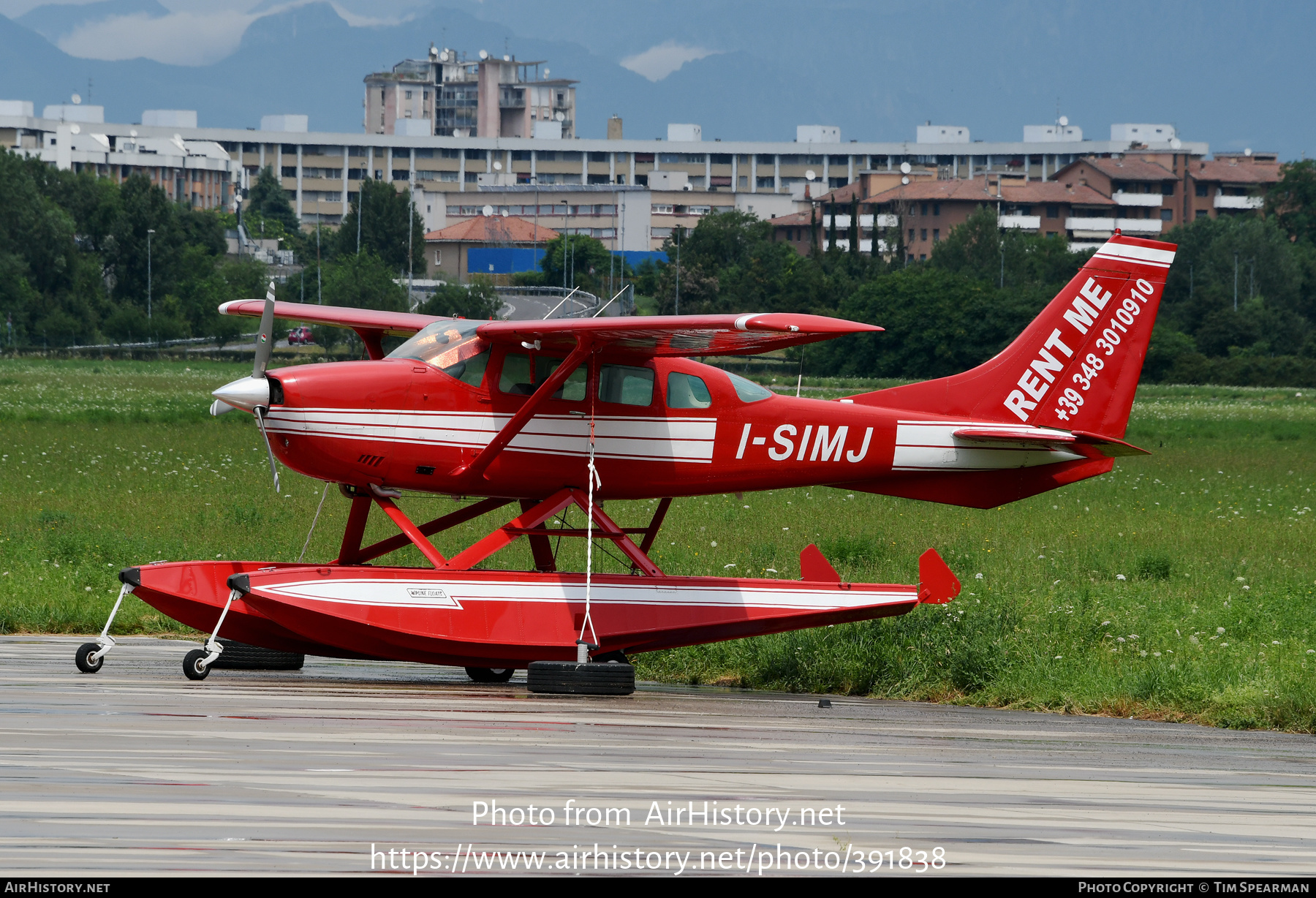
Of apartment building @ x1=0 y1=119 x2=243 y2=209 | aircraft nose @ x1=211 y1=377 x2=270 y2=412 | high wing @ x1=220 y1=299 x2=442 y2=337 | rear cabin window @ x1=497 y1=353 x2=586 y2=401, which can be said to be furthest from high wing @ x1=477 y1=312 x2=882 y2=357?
apartment building @ x1=0 y1=119 x2=243 y2=209

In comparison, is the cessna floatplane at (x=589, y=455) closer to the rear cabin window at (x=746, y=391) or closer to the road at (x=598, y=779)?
the rear cabin window at (x=746, y=391)

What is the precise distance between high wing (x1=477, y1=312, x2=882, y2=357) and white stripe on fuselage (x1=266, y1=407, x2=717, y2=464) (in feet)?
1.89

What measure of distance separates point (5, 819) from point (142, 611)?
8.25 meters

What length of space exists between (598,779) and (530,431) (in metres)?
4.83

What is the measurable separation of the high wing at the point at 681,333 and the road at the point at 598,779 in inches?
97.3

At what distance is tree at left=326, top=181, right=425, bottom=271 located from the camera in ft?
414

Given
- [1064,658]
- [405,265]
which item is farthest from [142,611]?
[405,265]

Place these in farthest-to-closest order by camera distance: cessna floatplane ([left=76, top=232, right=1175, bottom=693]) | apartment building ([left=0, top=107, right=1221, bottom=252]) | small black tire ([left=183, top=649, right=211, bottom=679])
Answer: apartment building ([left=0, top=107, right=1221, bottom=252])
cessna floatplane ([left=76, top=232, right=1175, bottom=693])
small black tire ([left=183, top=649, right=211, bottom=679])

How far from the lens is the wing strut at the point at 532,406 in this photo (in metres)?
11.1

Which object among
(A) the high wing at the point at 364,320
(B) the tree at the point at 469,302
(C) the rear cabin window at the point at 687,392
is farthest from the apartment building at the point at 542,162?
(C) the rear cabin window at the point at 687,392

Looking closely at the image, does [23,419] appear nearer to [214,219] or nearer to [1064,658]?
[1064,658]

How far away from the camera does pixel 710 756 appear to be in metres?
7.94

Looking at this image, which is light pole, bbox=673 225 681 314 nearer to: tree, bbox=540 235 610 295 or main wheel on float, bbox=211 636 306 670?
tree, bbox=540 235 610 295

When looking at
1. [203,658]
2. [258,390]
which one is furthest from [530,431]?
[203,658]
